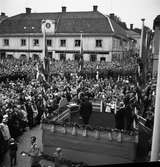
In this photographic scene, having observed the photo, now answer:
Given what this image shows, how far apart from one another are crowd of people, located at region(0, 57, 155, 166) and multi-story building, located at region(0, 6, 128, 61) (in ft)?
1.39

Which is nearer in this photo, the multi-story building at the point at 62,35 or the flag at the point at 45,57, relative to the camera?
the multi-story building at the point at 62,35

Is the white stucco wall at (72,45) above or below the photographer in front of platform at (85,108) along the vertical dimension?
above

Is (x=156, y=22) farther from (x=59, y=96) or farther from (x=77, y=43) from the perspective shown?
(x=59, y=96)

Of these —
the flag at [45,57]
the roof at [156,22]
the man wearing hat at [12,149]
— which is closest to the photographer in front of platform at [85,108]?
the man wearing hat at [12,149]

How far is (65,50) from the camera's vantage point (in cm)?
524

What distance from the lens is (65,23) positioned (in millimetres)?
5016

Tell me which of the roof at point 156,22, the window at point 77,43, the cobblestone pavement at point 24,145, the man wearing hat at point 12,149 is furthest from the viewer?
the window at point 77,43

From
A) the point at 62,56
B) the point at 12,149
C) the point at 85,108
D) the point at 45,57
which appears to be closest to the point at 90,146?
the point at 85,108

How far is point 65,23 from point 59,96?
81.5 inches

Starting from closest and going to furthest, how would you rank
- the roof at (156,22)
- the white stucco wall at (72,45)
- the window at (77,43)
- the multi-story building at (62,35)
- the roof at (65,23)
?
the roof at (156,22) → the roof at (65,23) → the multi-story building at (62,35) → the white stucco wall at (72,45) → the window at (77,43)

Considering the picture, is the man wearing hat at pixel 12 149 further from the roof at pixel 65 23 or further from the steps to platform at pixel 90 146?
the roof at pixel 65 23

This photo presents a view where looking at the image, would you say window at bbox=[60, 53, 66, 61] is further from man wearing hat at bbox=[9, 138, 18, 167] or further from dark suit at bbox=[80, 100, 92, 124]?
man wearing hat at bbox=[9, 138, 18, 167]

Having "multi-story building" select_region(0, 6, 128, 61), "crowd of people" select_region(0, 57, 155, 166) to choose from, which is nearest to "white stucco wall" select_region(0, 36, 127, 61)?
"multi-story building" select_region(0, 6, 128, 61)

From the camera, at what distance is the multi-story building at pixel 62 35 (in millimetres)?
4642
